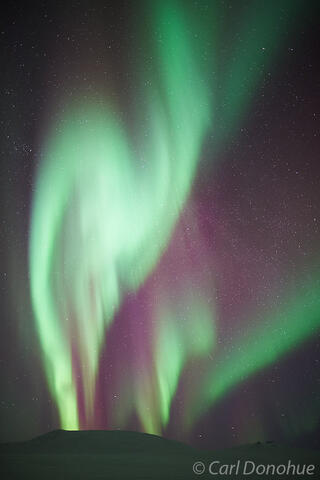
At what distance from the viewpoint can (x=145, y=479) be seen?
547 inches

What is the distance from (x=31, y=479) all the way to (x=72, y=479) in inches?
40.6

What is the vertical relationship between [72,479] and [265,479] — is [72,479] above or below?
above

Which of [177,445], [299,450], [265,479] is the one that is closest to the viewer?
[265,479]

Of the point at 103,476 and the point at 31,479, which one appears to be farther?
the point at 103,476

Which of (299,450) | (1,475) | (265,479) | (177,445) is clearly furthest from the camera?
(177,445)

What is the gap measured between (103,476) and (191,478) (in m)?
2.47

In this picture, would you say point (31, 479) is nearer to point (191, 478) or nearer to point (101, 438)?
point (191, 478)

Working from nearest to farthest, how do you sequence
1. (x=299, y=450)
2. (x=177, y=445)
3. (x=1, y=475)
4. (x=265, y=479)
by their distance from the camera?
(x=265, y=479) → (x=1, y=475) → (x=299, y=450) → (x=177, y=445)

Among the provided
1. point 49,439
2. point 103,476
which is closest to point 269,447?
point 49,439

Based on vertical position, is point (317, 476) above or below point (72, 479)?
below

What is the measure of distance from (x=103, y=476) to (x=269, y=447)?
1931 cm

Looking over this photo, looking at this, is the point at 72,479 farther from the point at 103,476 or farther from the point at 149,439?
the point at 149,439

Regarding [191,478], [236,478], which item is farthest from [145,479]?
[236,478]

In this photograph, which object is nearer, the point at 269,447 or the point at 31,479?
the point at 31,479
